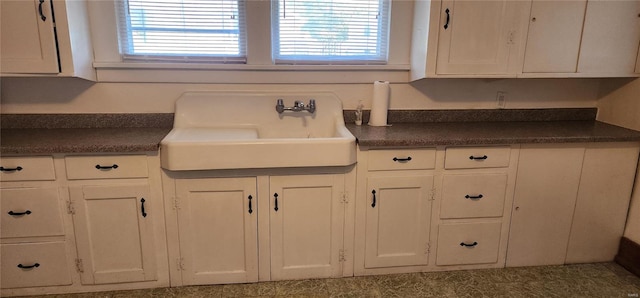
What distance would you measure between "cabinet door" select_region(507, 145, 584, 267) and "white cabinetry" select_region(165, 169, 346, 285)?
3.45 ft

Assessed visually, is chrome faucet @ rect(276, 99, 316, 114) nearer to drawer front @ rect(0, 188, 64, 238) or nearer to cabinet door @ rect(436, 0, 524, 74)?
cabinet door @ rect(436, 0, 524, 74)

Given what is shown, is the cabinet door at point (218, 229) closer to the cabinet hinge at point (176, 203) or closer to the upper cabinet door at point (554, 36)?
the cabinet hinge at point (176, 203)

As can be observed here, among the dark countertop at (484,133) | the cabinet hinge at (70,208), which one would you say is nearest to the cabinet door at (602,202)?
the dark countertop at (484,133)

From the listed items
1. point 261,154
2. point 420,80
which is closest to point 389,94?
point 420,80

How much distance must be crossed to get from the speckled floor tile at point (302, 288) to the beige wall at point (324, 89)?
1.10 m

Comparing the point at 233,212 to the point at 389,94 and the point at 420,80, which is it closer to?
the point at 389,94

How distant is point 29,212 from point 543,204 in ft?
9.05

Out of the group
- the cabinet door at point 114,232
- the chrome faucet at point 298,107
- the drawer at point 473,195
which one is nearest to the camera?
the cabinet door at point 114,232

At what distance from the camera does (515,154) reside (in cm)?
210

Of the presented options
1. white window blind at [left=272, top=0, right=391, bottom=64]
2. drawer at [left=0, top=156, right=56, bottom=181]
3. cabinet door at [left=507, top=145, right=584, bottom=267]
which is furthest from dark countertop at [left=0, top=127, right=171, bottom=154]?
cabinet door at [left=507, top=145, right=584, bottom=267]

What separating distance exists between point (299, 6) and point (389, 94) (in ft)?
2.56

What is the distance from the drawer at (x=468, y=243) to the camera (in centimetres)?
218

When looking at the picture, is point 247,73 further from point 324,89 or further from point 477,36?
point 477,36

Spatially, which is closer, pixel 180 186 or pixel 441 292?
pixel 180 186
